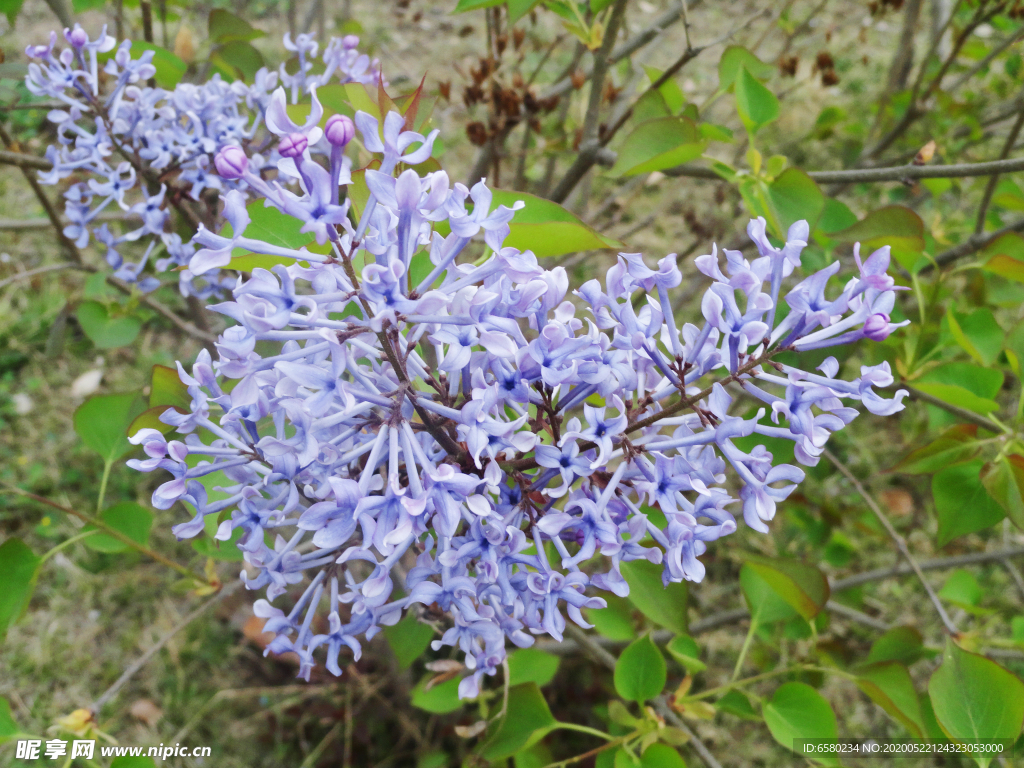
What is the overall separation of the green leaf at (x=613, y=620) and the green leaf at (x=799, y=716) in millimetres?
297

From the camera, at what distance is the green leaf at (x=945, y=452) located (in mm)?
1235

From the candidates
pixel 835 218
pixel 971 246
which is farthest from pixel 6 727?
pixel 971 246

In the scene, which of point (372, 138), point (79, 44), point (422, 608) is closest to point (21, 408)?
point (79, 44)

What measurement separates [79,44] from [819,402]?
1460 millimetres

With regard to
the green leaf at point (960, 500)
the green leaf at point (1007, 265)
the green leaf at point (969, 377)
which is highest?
the green leaf at point (1007, 265)

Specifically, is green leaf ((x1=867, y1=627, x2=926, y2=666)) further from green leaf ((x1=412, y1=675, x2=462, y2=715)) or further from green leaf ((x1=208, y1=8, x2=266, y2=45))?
green leaf ((x1=208, y1=8, x2=266, y2=45))

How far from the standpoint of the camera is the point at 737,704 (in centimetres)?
134

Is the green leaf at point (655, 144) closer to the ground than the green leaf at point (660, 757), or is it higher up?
higher up

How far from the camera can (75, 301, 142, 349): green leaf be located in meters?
1.64

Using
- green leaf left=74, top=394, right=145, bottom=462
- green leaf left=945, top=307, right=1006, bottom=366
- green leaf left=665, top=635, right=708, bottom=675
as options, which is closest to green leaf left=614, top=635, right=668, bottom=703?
green leaf left=665, top=635, right=708, bottom=675

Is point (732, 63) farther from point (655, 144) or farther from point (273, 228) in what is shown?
point (273, 228)

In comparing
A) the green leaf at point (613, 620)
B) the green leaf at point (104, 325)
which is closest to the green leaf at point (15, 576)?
the green leaf at point (104, 325)

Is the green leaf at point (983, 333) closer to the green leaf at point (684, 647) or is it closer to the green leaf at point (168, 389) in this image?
the green leaf at point (684, 647)

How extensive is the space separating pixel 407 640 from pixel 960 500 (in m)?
1.10
